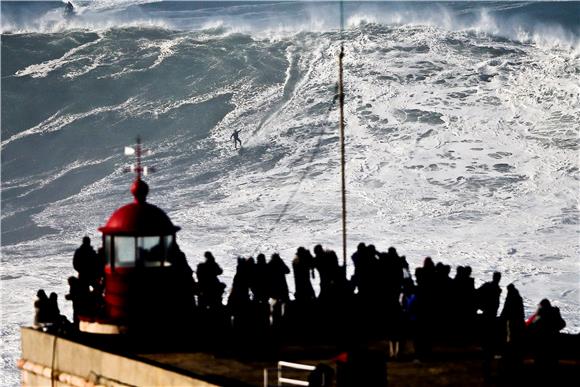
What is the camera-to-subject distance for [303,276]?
18.2 m

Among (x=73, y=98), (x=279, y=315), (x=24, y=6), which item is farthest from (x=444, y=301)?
(x=24, y=6)

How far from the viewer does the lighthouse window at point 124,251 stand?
1677cm

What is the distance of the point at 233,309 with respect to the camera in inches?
682

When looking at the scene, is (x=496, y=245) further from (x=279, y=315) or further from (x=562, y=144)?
(x=279, y=315)

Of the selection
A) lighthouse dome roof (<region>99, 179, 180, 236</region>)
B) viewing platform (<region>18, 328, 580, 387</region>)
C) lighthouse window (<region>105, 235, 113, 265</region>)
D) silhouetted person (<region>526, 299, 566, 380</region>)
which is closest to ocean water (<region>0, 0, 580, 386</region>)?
viewing platform (<region>18, 328, 580, 387</region>)

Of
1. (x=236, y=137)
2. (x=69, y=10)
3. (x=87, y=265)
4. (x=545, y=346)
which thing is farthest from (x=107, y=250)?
(x=69, y=10)

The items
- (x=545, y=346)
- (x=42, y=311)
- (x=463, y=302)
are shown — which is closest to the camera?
(x=545, y=346)

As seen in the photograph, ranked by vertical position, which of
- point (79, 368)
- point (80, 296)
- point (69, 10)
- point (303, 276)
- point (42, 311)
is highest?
point (69, 10)

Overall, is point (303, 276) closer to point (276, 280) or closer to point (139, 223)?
point (276, 280)

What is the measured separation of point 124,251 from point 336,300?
272cm

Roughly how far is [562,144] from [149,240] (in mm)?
64489

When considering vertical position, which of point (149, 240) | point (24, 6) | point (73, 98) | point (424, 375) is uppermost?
point (24, 6)

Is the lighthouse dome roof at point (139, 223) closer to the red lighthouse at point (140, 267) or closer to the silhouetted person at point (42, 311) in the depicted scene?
the red lighthouse at point (140, 267)

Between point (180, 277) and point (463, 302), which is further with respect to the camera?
point (463, 302)
